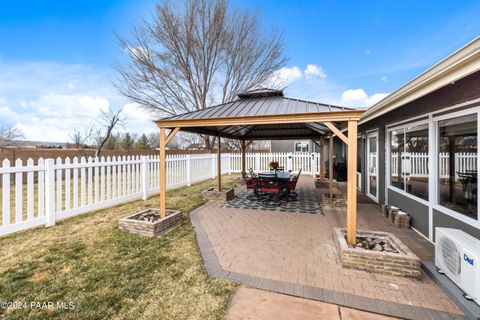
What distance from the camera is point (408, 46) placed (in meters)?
11.8

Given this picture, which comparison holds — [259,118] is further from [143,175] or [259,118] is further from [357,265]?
[143,175]

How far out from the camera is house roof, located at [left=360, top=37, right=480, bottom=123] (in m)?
2.11

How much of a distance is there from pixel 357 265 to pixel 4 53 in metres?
16.7

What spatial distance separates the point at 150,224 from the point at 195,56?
1274 cm

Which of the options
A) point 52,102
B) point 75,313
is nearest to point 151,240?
point 75,313

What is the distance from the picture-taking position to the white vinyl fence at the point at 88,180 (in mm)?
4379

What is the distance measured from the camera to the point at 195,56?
46.8 feet

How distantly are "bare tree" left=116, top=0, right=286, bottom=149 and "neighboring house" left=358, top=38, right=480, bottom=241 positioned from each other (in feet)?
36.0

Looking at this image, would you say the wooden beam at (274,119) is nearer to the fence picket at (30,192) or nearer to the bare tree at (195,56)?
the fence picket at (30,192)

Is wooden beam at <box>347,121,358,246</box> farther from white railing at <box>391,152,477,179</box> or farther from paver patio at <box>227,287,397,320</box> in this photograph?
white railing at <box>391,152,477,179</box>

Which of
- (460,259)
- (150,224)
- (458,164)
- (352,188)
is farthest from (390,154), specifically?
(150,224)

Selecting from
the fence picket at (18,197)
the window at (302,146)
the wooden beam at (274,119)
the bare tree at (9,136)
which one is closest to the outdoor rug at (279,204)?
the wooden beam at (274,119)

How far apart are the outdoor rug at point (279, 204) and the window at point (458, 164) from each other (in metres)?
2.84

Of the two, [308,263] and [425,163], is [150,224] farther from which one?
[425,163]
